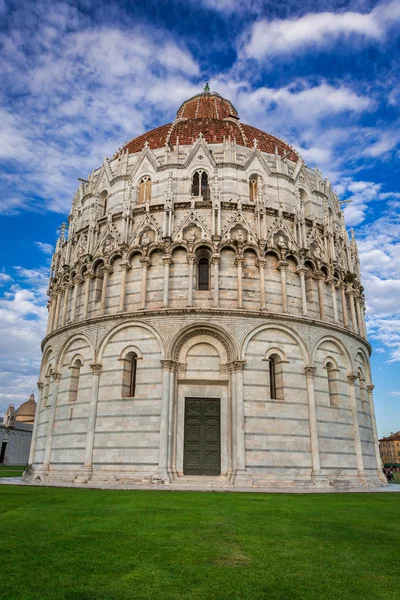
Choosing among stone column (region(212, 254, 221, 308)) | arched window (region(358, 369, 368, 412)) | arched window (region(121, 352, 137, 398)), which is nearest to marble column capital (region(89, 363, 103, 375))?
arched window (region(121, 352, 137, 398))

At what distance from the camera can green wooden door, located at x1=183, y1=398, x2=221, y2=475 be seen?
69.9ft

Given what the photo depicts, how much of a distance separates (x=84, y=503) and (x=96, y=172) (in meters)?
23.5

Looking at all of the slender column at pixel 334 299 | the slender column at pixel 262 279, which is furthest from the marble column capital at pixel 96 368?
the slender column at pixel 334 299

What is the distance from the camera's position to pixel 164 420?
2128cm

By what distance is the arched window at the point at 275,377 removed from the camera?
22.8m

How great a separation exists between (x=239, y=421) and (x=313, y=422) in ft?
12.9

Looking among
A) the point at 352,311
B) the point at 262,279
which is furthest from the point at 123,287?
the point at 352,311

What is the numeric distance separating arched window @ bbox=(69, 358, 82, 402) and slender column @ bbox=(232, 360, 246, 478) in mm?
9021

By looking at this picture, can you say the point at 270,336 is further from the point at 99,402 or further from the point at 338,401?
the point at 99,402

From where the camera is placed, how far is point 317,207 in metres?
29.7

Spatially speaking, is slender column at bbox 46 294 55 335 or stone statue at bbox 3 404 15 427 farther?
stone statue at bbox 3 404 15 427

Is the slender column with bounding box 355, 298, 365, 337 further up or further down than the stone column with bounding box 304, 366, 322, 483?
further up

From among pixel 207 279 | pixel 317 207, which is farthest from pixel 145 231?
pixel 317 207

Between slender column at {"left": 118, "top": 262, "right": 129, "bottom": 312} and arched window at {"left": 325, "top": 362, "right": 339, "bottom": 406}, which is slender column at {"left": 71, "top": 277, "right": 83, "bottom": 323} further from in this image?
arched window at {"left": 325, "top": 362, "right": 339, "bottom": 406}
